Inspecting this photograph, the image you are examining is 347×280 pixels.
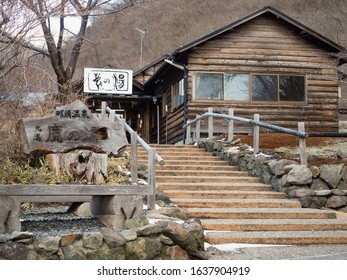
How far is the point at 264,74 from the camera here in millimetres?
20328

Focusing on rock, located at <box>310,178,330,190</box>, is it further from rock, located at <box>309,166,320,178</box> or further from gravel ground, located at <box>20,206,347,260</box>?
gravel ground, located at <box>20,206,347,260</box>

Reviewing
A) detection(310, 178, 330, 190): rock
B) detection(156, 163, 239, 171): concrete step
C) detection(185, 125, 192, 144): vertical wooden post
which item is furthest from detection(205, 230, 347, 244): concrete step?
detection(185, 125, 192, 144): vertical wooden post

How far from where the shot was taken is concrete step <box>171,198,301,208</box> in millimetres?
9578

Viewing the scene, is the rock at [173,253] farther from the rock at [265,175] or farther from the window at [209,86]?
the window at [209,86]

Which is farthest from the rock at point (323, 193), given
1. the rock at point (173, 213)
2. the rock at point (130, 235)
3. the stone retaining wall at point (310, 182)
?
the rock at point (130, 235)

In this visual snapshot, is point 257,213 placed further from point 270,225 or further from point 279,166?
point 279,166

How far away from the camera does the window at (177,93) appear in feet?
68.2

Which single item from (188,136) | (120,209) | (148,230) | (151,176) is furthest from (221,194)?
(188,136)

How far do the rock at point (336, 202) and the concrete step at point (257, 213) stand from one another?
66 cm

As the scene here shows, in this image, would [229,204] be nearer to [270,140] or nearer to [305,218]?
[305,218]

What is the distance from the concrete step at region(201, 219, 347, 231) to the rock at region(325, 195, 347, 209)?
4.59 ft

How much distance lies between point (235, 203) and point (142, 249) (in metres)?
3.98

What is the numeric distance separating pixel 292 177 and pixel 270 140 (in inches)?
175
